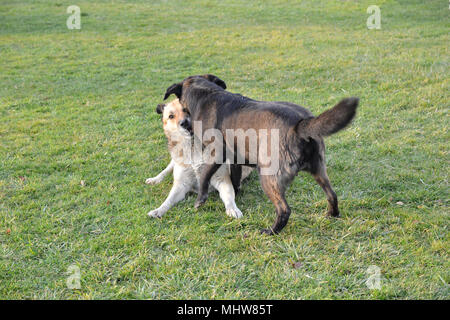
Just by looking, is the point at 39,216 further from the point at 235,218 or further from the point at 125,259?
the point at 235,218

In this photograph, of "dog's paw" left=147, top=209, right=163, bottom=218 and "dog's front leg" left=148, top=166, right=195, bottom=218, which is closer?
"dog's paw" left=147, top=209, right=163, bottom=218

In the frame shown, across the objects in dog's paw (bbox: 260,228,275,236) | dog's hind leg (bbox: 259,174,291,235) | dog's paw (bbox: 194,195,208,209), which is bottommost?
dog's paw (bbox: 260,228,275,236)

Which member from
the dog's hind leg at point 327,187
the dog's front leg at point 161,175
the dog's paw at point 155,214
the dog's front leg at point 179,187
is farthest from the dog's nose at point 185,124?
the dog's hind leg at point 327,187

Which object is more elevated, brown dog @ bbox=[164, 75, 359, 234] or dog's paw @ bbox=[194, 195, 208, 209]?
brown dog @ bbox=[164, 75, 359, 234]

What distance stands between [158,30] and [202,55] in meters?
4.01

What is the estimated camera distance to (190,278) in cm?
342

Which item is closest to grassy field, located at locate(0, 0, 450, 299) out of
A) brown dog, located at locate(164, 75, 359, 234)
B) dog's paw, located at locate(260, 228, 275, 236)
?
dog's paw, located at locate(260, 228, 275, 236)

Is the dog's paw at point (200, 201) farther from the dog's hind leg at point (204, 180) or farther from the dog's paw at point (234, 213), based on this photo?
the dog's paw at point (234, 213)

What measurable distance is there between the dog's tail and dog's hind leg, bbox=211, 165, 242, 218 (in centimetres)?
134

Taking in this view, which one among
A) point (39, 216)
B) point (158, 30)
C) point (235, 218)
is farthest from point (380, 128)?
point (158, 30)

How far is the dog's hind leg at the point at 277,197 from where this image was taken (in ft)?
12.2

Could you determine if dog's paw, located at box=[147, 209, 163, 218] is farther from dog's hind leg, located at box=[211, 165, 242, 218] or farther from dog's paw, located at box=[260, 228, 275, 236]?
dog's paw, located at box=[260, 228, 275, 236]

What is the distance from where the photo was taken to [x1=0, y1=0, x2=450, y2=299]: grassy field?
11.2ft
